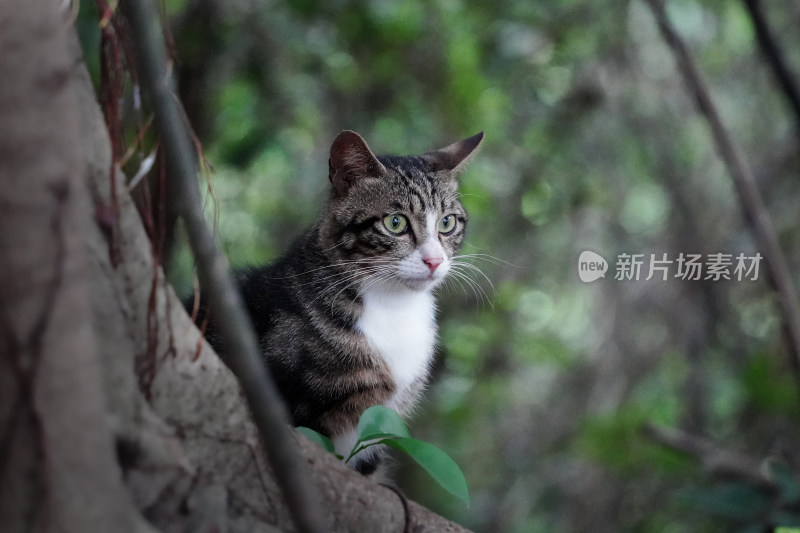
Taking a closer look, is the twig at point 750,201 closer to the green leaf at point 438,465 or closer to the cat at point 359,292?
the cat at point 359,292

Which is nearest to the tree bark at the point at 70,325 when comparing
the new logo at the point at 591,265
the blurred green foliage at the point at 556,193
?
the blurred green foliage at the point at 556,193

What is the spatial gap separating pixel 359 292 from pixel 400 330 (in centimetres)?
18

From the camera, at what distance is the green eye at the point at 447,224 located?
2.79 metres

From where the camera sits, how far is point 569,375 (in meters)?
6.08

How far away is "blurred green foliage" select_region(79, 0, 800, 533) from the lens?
422 centimetres

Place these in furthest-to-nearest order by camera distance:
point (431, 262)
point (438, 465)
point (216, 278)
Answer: point (431, 262)
point (438, 465)
point (216, 278)

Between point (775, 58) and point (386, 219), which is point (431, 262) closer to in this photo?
point (386, 219)

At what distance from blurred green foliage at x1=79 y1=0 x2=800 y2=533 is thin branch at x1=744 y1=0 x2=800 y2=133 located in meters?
1.87

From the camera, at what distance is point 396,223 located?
2.68 metres

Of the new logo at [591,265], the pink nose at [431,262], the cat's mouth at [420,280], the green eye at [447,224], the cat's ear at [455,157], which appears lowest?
the new logo at [591,265]

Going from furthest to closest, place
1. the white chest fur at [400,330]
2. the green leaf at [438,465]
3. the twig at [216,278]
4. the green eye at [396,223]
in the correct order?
the green eye at [396,223], the white chest fur at [400,330], the green leaf at [438,465], the twig at [216,278]

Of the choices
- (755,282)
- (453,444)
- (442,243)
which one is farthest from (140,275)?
(453,444)

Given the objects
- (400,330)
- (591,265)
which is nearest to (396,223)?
(400,330)

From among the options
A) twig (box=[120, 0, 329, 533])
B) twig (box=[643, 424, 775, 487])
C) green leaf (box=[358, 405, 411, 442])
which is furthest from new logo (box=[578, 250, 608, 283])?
twig (box=[120, 0, 329, 533])
